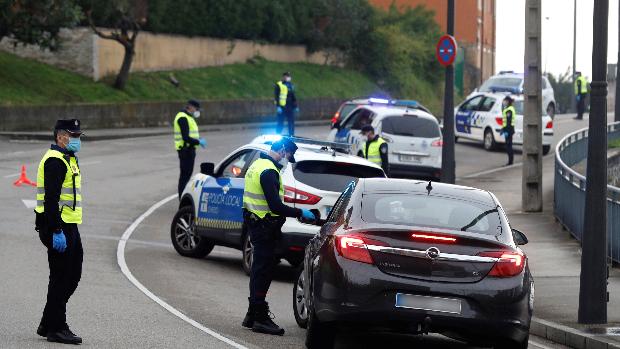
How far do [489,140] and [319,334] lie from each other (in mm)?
30976

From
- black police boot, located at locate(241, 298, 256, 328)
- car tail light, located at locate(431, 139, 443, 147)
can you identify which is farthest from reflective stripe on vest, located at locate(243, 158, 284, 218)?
car tail light, located at locate(431, 139, 443, 147)

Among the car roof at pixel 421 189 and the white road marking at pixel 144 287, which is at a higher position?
the car roof at pixel 421 189

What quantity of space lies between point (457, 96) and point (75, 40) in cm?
3476

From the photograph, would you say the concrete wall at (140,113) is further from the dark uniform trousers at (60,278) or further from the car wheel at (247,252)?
the dark uniform trousers at (60,278)

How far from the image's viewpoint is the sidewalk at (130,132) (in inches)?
1549

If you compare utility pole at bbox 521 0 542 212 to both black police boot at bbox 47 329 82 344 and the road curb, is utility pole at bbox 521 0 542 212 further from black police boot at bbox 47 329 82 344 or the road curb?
→ black police boot at bbox 47 329 82 344

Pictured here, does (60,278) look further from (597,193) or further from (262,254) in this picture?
(597,193)

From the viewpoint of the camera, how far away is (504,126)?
37.6 m

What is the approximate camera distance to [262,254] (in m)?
13.2

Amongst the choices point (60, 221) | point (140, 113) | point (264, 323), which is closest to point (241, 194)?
point (264, 323)

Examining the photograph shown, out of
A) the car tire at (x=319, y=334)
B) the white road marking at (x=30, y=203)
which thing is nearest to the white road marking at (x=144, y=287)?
the car tire at (x=319, y=334)

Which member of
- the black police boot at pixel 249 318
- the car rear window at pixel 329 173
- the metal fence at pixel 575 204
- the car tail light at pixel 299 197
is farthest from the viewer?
the metal fence at pixel 575 204

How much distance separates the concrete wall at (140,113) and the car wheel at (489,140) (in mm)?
11560

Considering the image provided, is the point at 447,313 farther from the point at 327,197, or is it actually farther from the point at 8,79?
the point at 8,79
